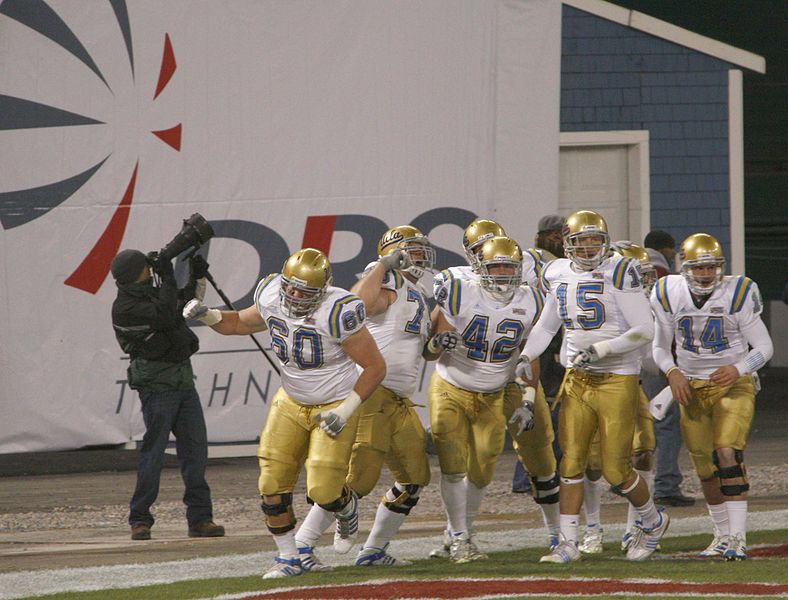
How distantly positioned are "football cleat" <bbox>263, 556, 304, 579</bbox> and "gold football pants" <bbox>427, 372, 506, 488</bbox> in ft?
3.17

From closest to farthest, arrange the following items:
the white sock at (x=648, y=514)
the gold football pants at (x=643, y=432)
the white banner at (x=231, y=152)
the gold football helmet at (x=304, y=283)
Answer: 1. the gold football helmet at (x=304, y=283)
2. the white sock at (x=648, y=514)
3. the gold football pants at (x=643, y=432)
4. the white banner at (x=231, y=152)

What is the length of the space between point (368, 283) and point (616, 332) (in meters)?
1.36

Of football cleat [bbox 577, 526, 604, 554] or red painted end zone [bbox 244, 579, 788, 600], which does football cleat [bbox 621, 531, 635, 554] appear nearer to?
football cleat [bbox 577, 526, 604, 554]

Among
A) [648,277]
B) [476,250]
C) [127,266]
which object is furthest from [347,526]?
[648,277]

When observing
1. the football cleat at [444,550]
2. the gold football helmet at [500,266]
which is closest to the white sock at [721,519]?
the football cleat at [444,550]

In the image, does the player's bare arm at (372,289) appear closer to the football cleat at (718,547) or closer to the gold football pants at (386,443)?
the gold football pants at (386,443)

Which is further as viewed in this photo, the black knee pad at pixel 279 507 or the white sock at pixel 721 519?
the white sock at pixel 721 519

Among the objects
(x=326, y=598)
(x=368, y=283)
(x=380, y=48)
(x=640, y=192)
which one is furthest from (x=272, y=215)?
(x=326, y=598)

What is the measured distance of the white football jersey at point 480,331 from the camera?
7445 mm

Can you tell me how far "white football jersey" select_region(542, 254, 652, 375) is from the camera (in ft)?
24.5

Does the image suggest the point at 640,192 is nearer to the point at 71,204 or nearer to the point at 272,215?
the point at 272,215

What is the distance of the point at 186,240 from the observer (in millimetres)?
8469

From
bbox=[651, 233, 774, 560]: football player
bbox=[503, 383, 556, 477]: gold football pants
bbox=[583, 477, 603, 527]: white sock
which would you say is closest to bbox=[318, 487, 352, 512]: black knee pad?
bbox=[503, 383, 556, 477]: gold football pants

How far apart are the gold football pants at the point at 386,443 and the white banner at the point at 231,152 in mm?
5081
